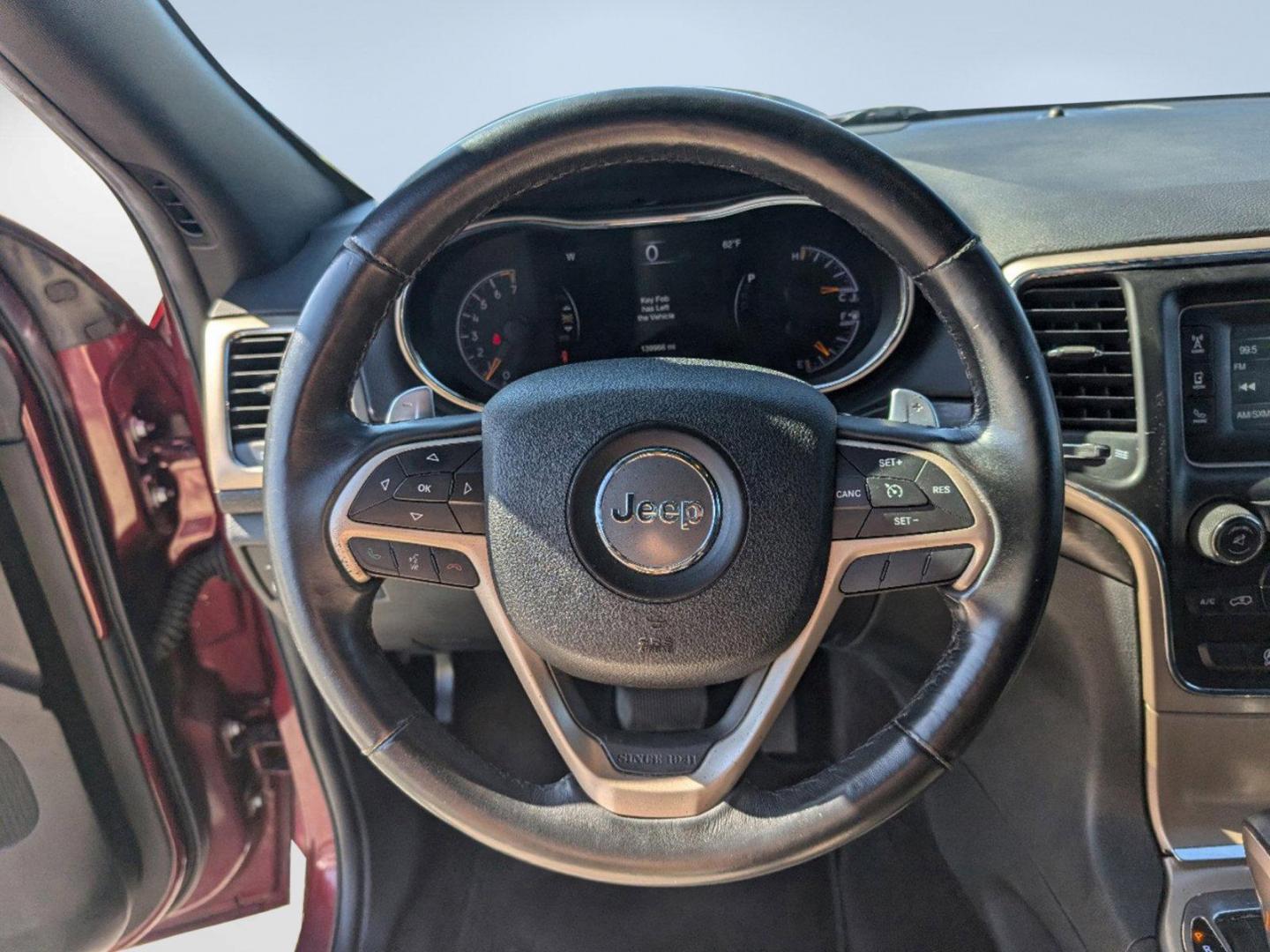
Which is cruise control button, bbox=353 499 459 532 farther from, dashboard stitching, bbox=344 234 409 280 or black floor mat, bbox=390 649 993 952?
black floor mat, bbox=390 649 993 952

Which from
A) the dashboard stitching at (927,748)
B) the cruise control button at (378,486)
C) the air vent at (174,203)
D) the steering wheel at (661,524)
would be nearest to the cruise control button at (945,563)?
the steering wheel at (661,524)

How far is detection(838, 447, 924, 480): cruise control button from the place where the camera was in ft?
2.94

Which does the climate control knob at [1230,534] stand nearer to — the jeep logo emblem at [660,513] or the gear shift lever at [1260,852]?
the gear shift lever at [1260,852]

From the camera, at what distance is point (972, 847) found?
5.08 feet

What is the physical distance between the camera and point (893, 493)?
0.90 metres

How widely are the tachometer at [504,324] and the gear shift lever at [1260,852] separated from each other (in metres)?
1.02

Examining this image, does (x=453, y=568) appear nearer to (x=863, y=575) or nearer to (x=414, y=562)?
(x=414, y=562)

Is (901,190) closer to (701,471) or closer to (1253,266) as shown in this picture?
(701,471)

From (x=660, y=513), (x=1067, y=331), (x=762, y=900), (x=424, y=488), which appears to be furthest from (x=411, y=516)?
(x=762, y=900)

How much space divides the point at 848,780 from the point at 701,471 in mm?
306

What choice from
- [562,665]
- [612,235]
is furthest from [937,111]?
[562,665]

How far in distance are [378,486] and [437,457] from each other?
0.06 metres

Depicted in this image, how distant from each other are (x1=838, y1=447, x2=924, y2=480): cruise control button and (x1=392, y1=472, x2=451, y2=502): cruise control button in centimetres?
37

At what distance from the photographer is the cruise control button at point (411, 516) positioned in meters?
Result: 0.91
